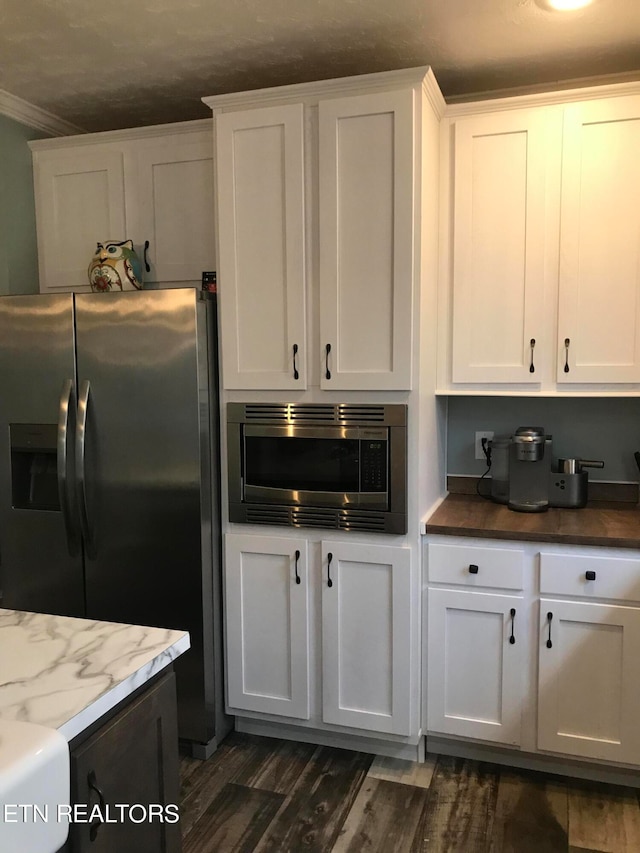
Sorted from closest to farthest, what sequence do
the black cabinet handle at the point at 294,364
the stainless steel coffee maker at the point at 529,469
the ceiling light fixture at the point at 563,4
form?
the ceiling light fixture at the point at 563,4 < the black cabinet handle at the point at 294,364 < the stainless steel coffee maker at the point at 529,469

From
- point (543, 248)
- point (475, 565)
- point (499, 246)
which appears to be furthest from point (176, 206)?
point (475, 565)

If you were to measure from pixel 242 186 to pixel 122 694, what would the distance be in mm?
1823

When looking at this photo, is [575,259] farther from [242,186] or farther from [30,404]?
[30,404]

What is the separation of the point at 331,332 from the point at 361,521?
66cm

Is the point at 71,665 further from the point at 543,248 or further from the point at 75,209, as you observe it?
the point at 75,209

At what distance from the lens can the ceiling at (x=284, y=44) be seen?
2.12 meters

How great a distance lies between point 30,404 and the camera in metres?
2.57

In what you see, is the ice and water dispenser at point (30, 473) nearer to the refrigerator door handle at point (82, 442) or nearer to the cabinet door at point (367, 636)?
the refrigerator door handle at point (82, 442)

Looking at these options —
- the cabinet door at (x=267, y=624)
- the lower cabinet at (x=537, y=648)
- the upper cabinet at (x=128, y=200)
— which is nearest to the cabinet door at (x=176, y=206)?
the upper cabinet at (x=128, y=200)

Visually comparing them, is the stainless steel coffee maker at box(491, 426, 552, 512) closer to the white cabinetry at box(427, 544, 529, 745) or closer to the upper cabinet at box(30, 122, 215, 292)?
the white cabinetry at box(427, 544, 529, 745)

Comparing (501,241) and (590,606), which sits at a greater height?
(501,241)

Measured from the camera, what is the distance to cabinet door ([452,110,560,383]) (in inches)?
97.5

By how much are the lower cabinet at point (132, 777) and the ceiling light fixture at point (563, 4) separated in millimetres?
2099

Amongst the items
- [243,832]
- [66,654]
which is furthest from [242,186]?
[243,832]
